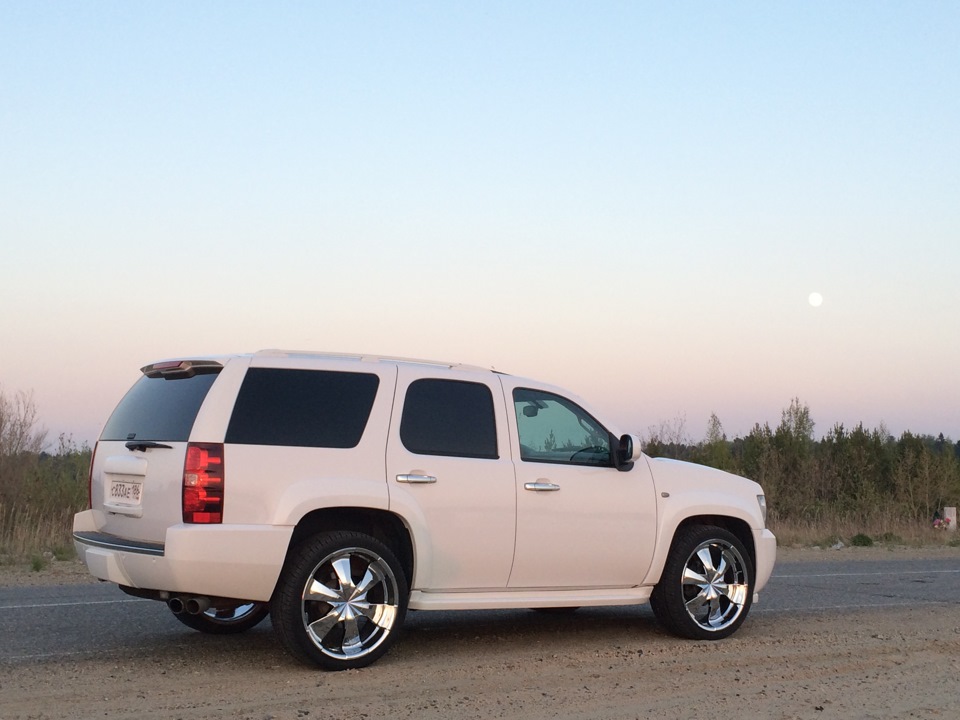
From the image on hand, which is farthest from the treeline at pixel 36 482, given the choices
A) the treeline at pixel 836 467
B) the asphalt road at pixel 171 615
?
the treeline at pixel 836 467

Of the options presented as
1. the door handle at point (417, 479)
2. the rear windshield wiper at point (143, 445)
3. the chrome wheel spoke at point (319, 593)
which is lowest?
the chrome wheel spoke at point (319, 593)

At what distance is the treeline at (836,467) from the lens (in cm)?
4009

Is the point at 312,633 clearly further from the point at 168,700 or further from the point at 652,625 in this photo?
the point at 652,625

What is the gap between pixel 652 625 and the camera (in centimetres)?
941

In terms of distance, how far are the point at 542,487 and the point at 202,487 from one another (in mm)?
2410

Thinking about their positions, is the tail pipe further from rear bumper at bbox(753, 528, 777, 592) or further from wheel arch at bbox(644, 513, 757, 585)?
rear bumper at bbox(753, 528, 777, 592)

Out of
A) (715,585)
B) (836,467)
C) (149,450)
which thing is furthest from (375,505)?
(836,467)

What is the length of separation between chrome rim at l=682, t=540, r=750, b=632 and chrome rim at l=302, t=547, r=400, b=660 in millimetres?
2561

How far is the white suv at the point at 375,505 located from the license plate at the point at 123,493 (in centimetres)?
2

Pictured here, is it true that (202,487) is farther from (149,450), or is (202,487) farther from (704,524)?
(704,524)

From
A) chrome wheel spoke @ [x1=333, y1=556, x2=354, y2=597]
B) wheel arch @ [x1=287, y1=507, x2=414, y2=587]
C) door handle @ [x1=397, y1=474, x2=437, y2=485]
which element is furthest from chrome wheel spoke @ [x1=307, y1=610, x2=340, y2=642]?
door handle @ [x1=397, y1=474, x2=437, y2=485]

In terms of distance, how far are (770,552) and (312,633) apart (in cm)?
400

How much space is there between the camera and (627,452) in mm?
8344

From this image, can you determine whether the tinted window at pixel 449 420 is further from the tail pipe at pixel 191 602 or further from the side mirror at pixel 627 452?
the tail pipe at pixel 191 602
